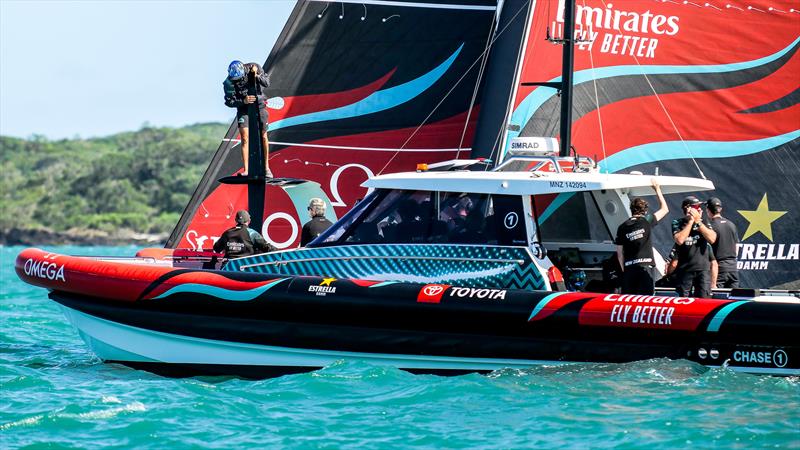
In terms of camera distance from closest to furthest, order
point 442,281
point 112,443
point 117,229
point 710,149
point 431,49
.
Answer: point 112,443 < point 442,281 < point 710,149 < point 431,49 < point 117,229

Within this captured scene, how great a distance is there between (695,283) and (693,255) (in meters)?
0.25

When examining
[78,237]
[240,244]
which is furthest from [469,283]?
[78,237]

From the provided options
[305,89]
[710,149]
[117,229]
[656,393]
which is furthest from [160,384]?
[117,229]

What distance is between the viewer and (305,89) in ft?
51.7

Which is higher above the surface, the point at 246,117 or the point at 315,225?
→ the point at 246,117

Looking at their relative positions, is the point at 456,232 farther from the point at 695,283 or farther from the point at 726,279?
the point at 726,279

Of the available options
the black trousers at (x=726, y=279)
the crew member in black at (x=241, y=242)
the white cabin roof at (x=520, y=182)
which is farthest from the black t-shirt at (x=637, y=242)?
the crew member in black at (x=241, y=242)

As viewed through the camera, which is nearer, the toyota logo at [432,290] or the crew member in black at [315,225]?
the toyota logo at [432,290]

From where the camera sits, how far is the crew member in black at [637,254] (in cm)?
1094

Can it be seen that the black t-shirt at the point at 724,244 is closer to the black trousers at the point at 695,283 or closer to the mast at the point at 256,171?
the black trousers at the point at 695,283

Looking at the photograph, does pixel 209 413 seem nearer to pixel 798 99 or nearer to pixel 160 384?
pixel 160 384

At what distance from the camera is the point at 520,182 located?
11102 mm

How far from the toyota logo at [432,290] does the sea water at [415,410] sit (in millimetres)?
680

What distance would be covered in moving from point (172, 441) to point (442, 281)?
10.2ft
